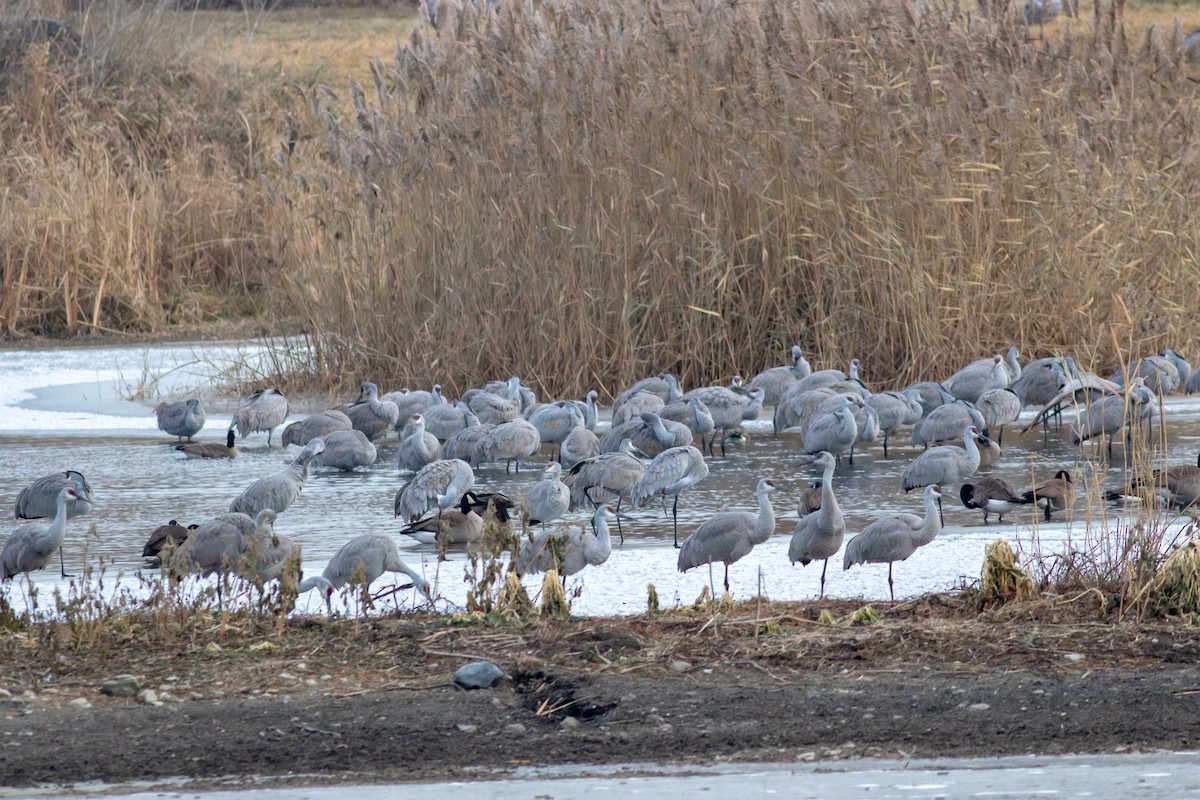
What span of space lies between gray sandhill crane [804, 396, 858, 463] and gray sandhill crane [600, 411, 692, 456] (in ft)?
2.30

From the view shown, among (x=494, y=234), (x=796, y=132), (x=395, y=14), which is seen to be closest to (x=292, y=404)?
(x=494, y=234)

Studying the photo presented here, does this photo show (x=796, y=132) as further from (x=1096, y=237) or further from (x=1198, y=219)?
(x=1198, y=219)

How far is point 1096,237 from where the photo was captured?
38.7 ft

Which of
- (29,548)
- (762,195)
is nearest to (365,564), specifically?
(29,548)


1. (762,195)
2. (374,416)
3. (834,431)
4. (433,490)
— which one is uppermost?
(762,195)

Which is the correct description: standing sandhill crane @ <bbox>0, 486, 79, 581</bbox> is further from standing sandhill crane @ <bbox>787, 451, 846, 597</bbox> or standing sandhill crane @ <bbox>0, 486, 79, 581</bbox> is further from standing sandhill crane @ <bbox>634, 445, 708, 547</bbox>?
standing sandhill crane @ <bbox>787, 451, 846, 597</bbox>

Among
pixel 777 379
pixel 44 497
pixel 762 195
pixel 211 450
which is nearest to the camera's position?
pixel 44 497

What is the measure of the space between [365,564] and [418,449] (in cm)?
312

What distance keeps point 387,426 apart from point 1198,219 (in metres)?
6.68

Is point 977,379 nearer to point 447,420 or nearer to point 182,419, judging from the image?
point 447,420

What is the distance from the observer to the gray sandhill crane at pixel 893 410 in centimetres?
962

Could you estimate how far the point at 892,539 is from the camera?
6.32 metres

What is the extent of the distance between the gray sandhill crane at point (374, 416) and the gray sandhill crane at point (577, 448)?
1519 mm

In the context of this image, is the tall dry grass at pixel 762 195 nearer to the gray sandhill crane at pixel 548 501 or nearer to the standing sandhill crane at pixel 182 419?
the standing sandhill crane at pixel 182 419
